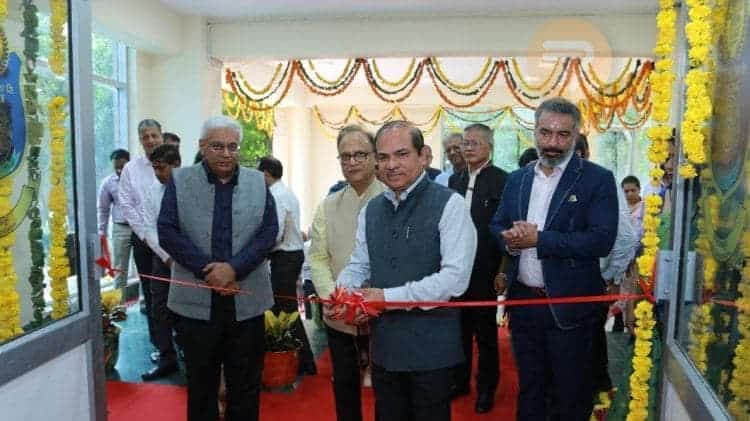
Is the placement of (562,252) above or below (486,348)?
above

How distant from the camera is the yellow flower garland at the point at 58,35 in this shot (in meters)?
1.94

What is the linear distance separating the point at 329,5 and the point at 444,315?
5080mm

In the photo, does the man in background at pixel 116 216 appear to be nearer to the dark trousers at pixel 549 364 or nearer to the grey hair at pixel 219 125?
the grey hair at pixel 219 125

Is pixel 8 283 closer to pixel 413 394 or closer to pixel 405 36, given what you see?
pixel 413 394

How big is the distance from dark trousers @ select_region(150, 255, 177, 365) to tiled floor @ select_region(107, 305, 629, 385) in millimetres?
150

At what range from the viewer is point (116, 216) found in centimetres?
533

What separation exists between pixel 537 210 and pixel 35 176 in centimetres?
188

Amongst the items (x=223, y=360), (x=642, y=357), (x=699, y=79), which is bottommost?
(x=223, y=360)

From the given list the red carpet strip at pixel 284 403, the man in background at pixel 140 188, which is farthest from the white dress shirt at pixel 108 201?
the red carpet strip at pixel 284 403

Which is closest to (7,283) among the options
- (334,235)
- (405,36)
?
(334,235)

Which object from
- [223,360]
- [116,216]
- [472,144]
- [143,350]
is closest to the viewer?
[223,360]

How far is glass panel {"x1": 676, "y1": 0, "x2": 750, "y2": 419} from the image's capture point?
1.33 meters

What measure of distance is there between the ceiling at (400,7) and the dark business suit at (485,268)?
11.2 ft

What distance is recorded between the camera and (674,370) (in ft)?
5.44
